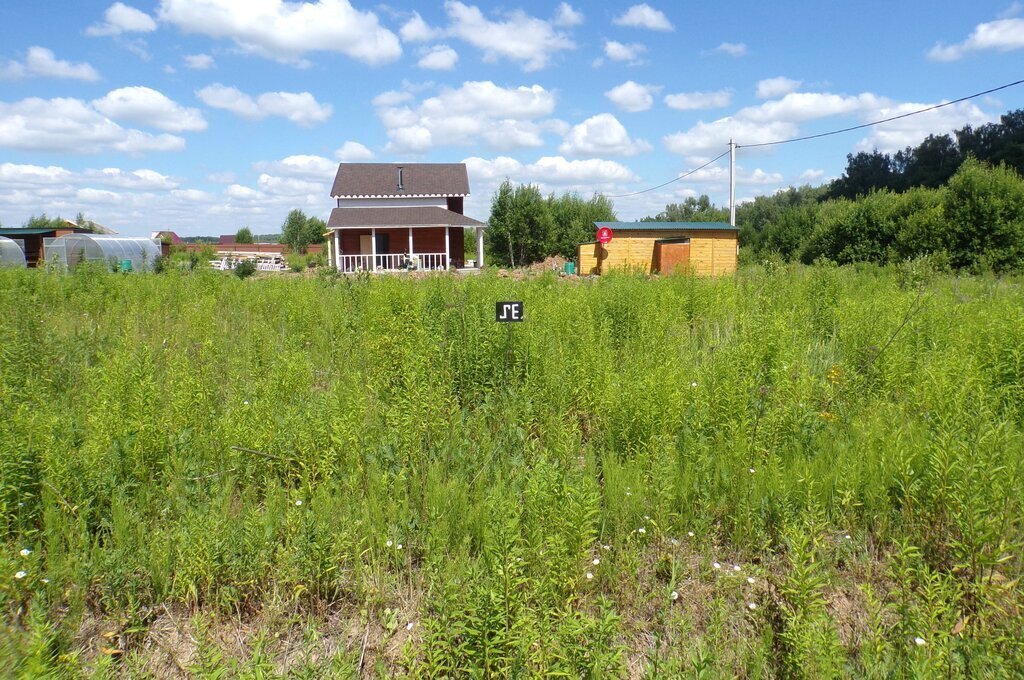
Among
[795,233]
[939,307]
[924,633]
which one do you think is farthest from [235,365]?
[795,233]

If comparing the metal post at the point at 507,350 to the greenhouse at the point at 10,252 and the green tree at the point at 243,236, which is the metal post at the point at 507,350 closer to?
the greenhouse at the point at 10,252

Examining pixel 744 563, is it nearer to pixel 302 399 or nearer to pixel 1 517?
pixel 302 399

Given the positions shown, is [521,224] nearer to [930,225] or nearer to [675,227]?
[675,227]

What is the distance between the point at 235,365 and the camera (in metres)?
6.38

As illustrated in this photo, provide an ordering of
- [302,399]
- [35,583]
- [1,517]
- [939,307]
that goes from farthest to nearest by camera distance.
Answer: [939,307] → [302,399] → [1,517] → [35,583]

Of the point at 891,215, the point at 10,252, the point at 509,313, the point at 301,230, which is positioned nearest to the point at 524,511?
the point at 509,313

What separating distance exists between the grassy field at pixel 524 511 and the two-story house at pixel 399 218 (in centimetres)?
2234

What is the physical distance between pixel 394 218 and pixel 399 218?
27 cm

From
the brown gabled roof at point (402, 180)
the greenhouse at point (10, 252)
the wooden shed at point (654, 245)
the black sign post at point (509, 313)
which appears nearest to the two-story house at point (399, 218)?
A: the brown gabled roof at point (402, 180)

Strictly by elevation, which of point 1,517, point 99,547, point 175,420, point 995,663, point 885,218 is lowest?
point 995,663

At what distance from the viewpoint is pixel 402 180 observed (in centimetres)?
3866

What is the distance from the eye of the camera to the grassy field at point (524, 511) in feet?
9.00

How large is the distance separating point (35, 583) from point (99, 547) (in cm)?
44

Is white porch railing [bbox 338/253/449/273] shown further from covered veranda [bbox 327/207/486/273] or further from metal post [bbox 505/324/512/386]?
metal post [bbox 505/324/512/386]
